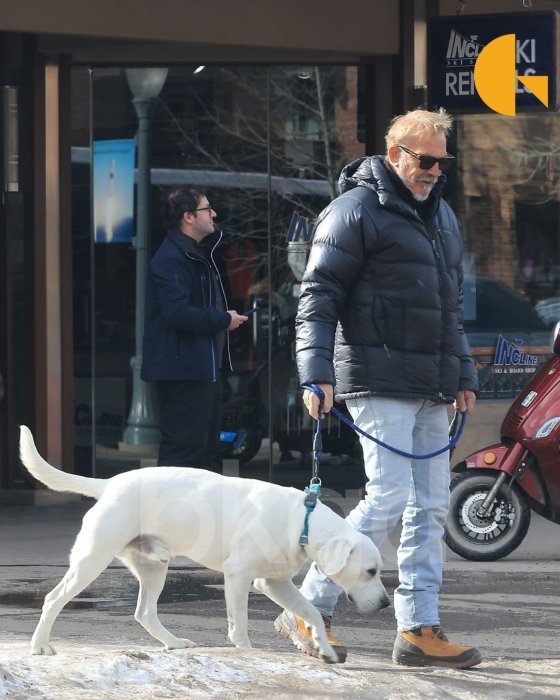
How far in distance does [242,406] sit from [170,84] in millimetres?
2296

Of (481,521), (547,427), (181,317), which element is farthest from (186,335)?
(547,427)

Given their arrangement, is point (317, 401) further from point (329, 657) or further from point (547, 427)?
point (547, 427)

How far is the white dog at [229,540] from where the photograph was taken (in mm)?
5270

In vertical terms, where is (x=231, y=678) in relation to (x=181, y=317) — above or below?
below

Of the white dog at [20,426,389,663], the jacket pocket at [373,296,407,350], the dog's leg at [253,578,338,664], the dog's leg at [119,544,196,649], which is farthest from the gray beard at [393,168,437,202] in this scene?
the dog's leg at [119,544,196,649]

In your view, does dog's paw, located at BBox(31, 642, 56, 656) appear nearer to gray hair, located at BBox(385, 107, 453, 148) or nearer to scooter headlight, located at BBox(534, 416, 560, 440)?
gray hair, located at BBox(385, 107, 453, 148)

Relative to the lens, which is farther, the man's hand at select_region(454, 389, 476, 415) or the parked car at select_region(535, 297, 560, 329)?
the parked car at select_region(535, 297, 560, 329)

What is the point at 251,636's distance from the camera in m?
6.28

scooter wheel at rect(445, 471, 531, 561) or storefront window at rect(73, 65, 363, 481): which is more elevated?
storefront window at rect(73, 65, 363, 481)

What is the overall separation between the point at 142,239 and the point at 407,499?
18.0ft

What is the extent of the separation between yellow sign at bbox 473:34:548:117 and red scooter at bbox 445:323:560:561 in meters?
2.29

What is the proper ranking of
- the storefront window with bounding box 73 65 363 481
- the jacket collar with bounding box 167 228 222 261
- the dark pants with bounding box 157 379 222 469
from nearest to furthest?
the dark pants with bounding box 157 379 222 469
the jacket collar with bounding box 167 228 222 261
the storefront window with bounding box 73 65 363 481

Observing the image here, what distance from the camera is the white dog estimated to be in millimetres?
5270

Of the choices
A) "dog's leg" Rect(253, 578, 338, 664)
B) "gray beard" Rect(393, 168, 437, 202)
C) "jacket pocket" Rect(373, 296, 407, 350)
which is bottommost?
"dog's leg" Rect(253, 578, 338, 664)
